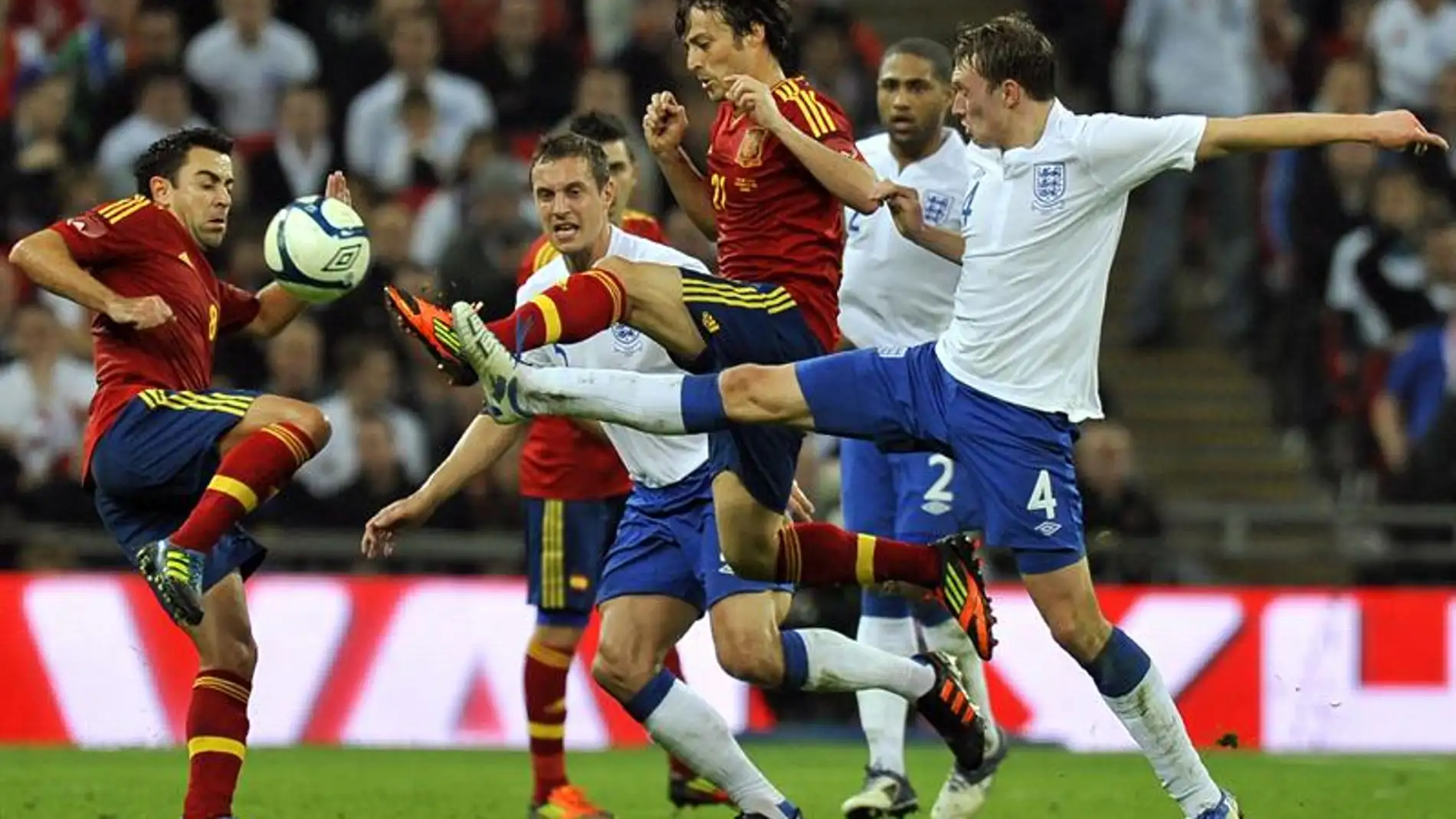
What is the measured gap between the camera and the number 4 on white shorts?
8.96 meters

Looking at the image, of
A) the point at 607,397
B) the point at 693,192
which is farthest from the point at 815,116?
the point at 607,397

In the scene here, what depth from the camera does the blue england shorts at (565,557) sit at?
37.3 ft

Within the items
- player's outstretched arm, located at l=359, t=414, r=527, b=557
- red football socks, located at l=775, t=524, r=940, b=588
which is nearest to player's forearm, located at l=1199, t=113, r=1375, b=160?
red football socks, located at l=775, t=524, r=940, b=588

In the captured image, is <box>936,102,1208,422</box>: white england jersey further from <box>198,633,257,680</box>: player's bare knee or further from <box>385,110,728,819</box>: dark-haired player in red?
<box>198,633,257,680</box>: player's bare knee

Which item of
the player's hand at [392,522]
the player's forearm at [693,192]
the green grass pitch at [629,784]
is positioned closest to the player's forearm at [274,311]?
the player's hand at [392,522]

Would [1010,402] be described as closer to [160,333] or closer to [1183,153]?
[1183,153]

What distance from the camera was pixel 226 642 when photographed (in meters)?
9.63

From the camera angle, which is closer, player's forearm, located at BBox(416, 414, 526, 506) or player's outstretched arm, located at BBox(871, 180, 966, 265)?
player's outstretched arm, located at BBox(871, 180, 966, 265)

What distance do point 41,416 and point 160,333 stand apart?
6.90 meters

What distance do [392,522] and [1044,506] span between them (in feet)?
7.71

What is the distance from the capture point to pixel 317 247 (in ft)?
31.9

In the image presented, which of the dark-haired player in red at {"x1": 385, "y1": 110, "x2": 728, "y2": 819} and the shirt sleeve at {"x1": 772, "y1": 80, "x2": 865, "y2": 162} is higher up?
the shirt sleeve at {"x1": 772, "y1": 80, "x2": 865, "y2": 162}

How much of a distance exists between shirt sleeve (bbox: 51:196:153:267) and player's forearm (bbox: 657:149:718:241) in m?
1.88

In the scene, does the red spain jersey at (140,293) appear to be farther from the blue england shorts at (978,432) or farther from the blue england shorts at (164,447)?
the blue england shorts at (978,432)
